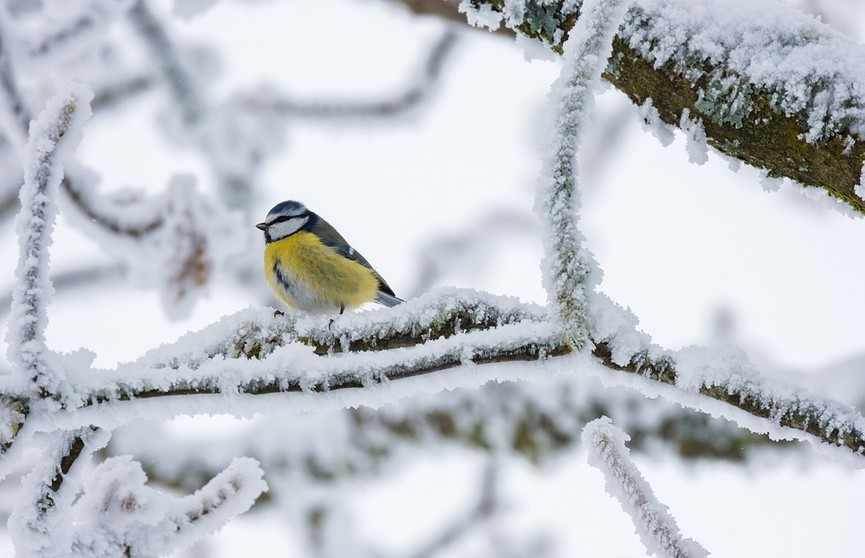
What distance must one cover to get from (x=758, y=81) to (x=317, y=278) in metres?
2.01

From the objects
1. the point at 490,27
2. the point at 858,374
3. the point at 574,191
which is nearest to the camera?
the point at 574,191

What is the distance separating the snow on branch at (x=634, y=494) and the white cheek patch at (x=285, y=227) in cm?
248

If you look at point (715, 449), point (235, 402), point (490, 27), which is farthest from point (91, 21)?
point (715, 449)

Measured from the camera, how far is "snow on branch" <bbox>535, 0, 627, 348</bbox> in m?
1.04

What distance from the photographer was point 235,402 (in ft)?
3.82

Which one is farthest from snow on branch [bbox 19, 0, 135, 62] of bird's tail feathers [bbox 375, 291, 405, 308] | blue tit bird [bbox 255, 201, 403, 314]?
bird's tail feathers [bbox 375, 291, 405, 308]

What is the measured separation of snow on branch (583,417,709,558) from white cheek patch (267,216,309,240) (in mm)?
2485

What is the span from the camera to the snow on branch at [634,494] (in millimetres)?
963

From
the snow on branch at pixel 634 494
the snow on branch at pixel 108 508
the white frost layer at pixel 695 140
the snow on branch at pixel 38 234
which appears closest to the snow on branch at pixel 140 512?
the snow on branch at pixel 108 508

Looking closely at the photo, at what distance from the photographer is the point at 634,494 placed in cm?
100

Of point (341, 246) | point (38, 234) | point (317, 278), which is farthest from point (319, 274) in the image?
point (38, 234)

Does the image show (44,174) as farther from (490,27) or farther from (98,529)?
(490,27)

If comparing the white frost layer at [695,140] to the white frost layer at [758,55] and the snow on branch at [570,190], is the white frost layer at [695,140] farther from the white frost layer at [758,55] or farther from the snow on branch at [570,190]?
the snow on branch at [570,190]

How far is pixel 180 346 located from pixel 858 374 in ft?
7.02
